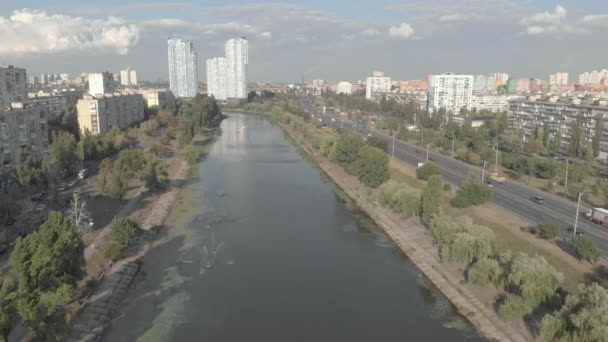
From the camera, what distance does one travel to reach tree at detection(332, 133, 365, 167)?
2400 centimetres

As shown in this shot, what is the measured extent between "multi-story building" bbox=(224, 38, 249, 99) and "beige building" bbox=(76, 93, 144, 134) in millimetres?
39266

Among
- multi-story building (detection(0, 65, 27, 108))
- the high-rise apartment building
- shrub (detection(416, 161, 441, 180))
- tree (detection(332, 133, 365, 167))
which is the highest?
the high-rise apartment building

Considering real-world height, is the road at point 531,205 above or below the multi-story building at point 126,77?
below

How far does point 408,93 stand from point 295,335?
5885 cm

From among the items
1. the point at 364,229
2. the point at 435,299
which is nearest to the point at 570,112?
the point at 364,229

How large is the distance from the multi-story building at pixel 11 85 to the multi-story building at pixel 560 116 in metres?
30.3

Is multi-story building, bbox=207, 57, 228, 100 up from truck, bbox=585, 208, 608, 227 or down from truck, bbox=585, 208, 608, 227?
up

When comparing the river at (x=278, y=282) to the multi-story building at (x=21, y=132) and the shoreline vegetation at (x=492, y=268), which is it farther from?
the multi-story building at (x=21, y=132)

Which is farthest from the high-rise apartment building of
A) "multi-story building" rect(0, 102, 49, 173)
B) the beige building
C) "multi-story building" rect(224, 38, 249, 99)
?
"multi-story building" rect(0, 102, 49, 173)

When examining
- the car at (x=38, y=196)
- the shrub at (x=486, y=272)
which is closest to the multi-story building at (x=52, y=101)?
the car at (x=38, y=196)

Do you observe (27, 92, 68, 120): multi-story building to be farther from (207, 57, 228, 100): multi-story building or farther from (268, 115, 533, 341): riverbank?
(207, 57, 228, 100): multi-story building

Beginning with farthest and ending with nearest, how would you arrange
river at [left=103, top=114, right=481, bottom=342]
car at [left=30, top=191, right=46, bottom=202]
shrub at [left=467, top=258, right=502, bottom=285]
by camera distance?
car at [left=30, top=191, right=46, bottom=202] < shrub at [left=467, top=258, right=502, bottom=285] < river at [left=103, top=114, right=481, bottom=342]

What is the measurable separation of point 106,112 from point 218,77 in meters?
50.6

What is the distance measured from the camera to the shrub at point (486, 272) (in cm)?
1053
